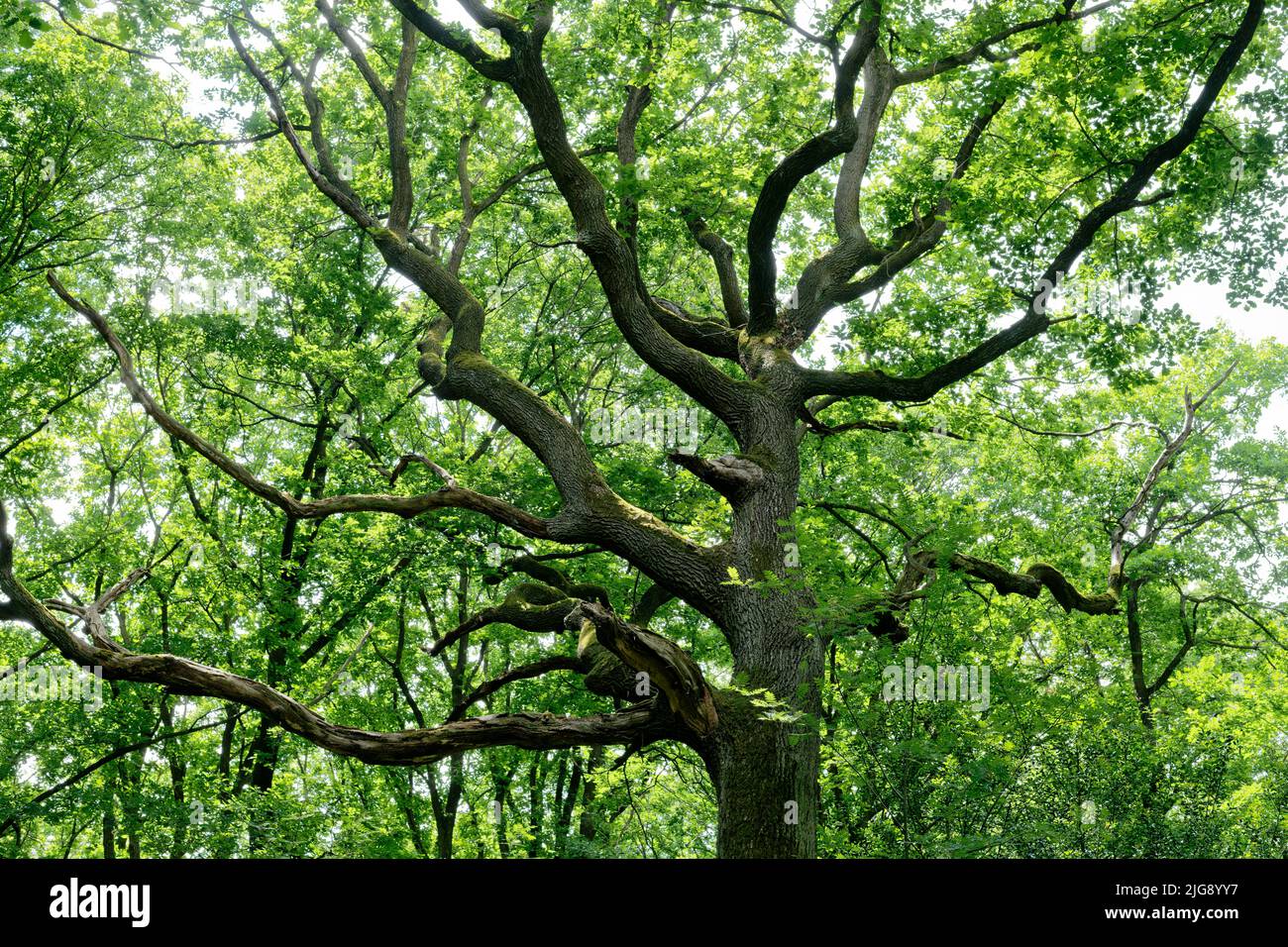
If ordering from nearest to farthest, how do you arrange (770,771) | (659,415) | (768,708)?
1. (770,771)
2. (768,708)
3. (659,415)

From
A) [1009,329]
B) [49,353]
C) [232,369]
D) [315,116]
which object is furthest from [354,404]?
[1009,329]

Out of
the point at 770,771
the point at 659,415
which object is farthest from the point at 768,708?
the point at 659,415

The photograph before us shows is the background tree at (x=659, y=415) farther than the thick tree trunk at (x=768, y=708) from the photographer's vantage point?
Yes

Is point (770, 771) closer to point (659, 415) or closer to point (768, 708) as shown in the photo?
point (768, 708)

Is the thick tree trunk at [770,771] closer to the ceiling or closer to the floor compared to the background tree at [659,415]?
closer to the floor

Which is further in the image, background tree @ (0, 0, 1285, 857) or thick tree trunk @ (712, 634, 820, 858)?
background tree @ (0, 0, 1285, 857)

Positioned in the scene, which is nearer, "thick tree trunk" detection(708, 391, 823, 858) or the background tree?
"thick tree trunk" detection(708, 391, 823, 858)

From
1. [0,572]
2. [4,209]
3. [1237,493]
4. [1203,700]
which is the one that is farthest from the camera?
[1237,493]

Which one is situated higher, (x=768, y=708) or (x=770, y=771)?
(x=768, y=708)

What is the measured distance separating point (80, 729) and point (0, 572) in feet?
21.0

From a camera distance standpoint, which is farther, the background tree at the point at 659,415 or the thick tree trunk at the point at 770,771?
the background tree at the point at 659,415

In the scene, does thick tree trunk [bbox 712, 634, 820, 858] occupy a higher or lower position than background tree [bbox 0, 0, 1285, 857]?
lower
